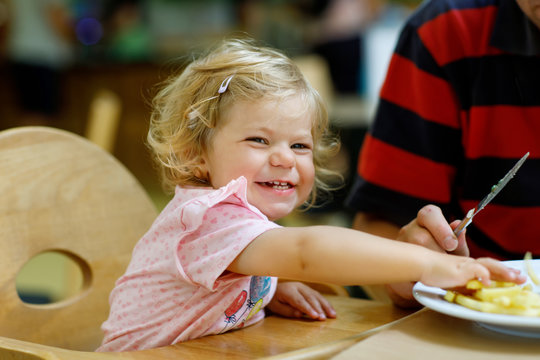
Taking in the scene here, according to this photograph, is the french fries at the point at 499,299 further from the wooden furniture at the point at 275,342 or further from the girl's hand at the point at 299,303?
the girl's hand at the point at 299,303

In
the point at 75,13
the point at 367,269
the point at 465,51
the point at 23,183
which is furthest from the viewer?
the point at 75,13

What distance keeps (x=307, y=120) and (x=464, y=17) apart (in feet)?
1.33

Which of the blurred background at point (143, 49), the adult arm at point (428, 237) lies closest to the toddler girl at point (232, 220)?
the adult arm at point (428, 237)

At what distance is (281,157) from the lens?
34.2 inches

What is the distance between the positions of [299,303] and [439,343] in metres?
0.31

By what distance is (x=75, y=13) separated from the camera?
5668 mm

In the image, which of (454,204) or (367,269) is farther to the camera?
(454,204)

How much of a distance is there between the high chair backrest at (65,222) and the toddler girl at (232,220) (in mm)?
86

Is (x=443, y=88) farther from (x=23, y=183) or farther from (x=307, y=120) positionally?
(x=23, y=183)

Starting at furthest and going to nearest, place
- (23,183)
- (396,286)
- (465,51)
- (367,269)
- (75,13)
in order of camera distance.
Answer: (75,13) → (465,51) → (23,183) → (396,286) → (367,269)

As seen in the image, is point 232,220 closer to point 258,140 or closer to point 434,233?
point 258,140

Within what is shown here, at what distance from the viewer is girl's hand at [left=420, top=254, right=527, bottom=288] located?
2.10 ft

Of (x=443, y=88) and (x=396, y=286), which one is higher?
(x=443, y=88)

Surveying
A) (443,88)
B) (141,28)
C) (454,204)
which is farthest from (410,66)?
(141,28)
